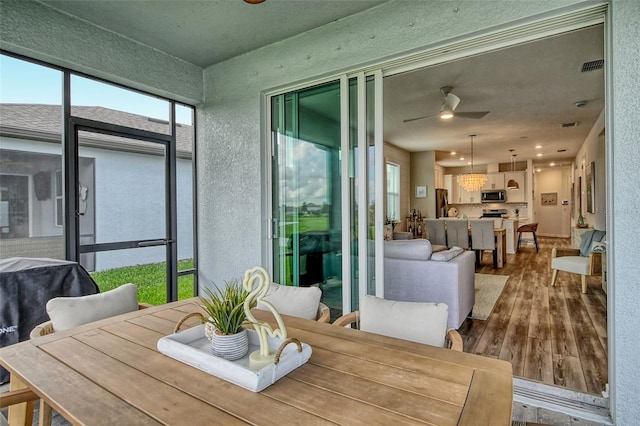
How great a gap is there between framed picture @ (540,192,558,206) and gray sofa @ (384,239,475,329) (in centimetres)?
A: 1035

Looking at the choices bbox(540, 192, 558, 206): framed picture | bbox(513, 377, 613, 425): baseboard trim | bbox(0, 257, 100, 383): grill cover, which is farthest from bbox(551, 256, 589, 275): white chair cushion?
bbox(540, 192, 558, 206): framed picture

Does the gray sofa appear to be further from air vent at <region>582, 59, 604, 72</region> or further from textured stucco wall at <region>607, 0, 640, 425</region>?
air vent at <region>582, 59, 604, 72</region>

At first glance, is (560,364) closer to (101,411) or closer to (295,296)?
(295,296)

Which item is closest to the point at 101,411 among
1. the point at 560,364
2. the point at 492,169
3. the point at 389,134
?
the point at 560,364

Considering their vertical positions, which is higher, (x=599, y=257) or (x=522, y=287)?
(x=599, y=257)

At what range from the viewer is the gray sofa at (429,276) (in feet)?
11.0

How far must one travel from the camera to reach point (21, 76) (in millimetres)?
2701

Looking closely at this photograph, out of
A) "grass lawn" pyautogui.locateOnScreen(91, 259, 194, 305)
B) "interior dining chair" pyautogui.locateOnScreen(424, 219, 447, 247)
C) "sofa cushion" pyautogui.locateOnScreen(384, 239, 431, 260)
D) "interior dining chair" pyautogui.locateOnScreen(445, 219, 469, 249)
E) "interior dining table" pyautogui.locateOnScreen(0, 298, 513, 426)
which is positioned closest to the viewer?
"interior dining table" pyautogui.locateOnScreen(0, 298, 513, 426)

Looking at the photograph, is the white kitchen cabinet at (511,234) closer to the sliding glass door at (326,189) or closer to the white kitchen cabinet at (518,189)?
the white kitchen cabinet at (518,189)

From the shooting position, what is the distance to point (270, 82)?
3.31 metres

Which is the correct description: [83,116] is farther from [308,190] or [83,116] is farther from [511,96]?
[511,96]

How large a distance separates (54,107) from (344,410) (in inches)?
130

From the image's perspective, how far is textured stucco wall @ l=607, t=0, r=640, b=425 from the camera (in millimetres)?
1800

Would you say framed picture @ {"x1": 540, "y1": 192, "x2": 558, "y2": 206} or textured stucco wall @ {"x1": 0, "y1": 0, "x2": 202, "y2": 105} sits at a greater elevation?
textured stucco wall @ {"x1": 0, "y1": 0, "x2": 202, "y2": 105}
